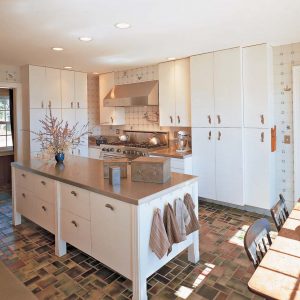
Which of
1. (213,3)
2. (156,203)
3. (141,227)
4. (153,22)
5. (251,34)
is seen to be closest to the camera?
(141,227)

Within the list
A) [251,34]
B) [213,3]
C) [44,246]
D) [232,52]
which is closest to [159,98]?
[232,52]

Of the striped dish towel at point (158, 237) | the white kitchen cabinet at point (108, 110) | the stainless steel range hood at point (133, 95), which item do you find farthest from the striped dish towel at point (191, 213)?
the white kitchen cabinet at point (108, 110)

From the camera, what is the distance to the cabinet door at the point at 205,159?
166 inches

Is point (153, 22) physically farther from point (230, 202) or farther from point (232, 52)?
point (230, 202)

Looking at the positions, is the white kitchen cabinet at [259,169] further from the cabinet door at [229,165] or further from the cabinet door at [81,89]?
the cabinet door at [81,89]

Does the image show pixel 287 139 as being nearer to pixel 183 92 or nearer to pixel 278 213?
pixel 183 92

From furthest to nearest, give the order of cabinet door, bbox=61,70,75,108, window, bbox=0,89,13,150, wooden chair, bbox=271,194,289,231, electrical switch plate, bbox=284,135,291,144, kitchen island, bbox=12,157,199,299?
window, bbox=0,89,13,150
cabinet door, bbox=61,70,75,108
electrical switch plate, bbox=284,135,291,144
kitchen island, bbox=12,157,199,299
wooden chair, bbox=271,194,289,231

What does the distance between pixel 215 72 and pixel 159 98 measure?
3.83 feet

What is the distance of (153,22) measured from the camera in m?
2.75

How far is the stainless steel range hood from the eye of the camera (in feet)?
15.8

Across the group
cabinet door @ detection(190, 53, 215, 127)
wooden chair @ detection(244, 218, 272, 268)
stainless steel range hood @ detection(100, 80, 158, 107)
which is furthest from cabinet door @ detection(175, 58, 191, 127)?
wooden chair @ detection(244, 218, 272, 268)

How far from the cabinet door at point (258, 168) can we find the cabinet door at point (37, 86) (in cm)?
359

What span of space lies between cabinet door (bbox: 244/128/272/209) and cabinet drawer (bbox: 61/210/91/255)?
2.48 metres

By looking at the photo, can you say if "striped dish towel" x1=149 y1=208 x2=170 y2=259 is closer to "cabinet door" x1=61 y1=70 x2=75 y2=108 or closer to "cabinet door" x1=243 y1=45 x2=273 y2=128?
"cabinet door" x1=243 y1=45 x2=273 y2=128
